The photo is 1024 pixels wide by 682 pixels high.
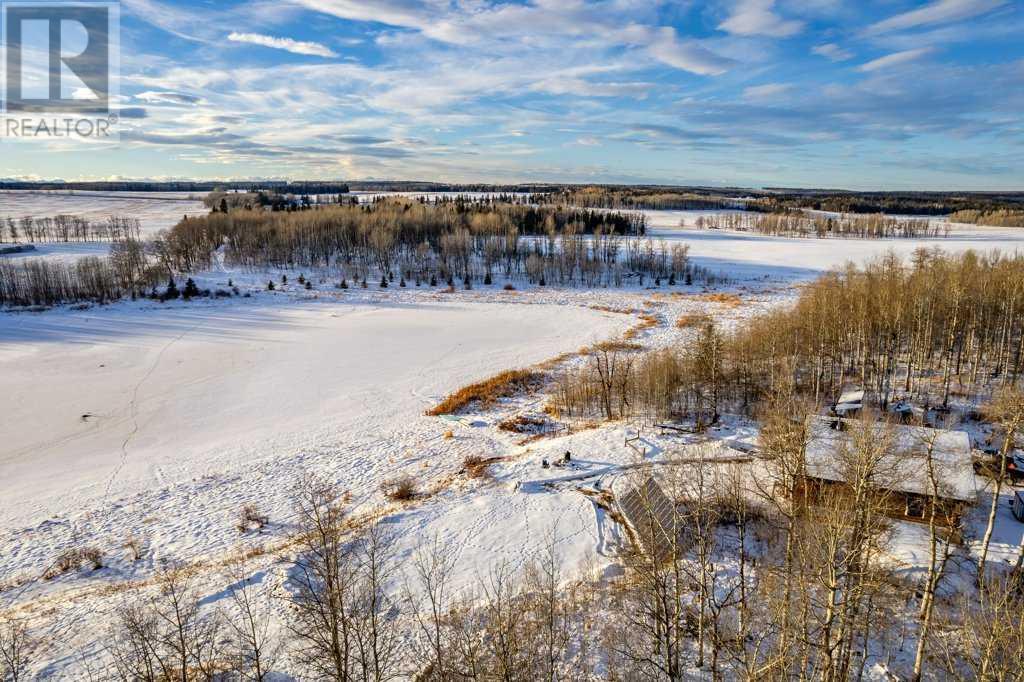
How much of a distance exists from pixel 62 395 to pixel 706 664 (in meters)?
39.7

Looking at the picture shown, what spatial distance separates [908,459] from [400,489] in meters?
18.8

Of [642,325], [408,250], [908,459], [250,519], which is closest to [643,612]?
[908,459]

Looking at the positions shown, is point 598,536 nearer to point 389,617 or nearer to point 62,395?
point 389,617

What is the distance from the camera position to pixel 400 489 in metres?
24.0

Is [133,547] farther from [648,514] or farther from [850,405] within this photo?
[850,405]

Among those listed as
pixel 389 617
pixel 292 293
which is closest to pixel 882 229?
pixel 292 293

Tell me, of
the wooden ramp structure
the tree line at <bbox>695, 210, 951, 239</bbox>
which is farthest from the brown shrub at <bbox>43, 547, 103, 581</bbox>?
the tree line at <bbox>695, 210, 951, 239</bbox>

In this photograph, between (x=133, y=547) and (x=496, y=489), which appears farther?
(x=496, y=489)

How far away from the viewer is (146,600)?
54.6 ft

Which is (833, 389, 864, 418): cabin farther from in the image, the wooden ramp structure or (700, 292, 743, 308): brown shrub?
(700, 292, 743, 308): brown shrub

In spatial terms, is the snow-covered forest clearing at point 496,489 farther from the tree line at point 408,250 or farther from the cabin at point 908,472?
the tree line at point 408,250

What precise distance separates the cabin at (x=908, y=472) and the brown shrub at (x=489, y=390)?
746 inches

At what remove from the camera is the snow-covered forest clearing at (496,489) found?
13.5 metres

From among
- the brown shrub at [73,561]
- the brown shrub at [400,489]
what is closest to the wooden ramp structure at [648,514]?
the brown shrub at [400,489]
